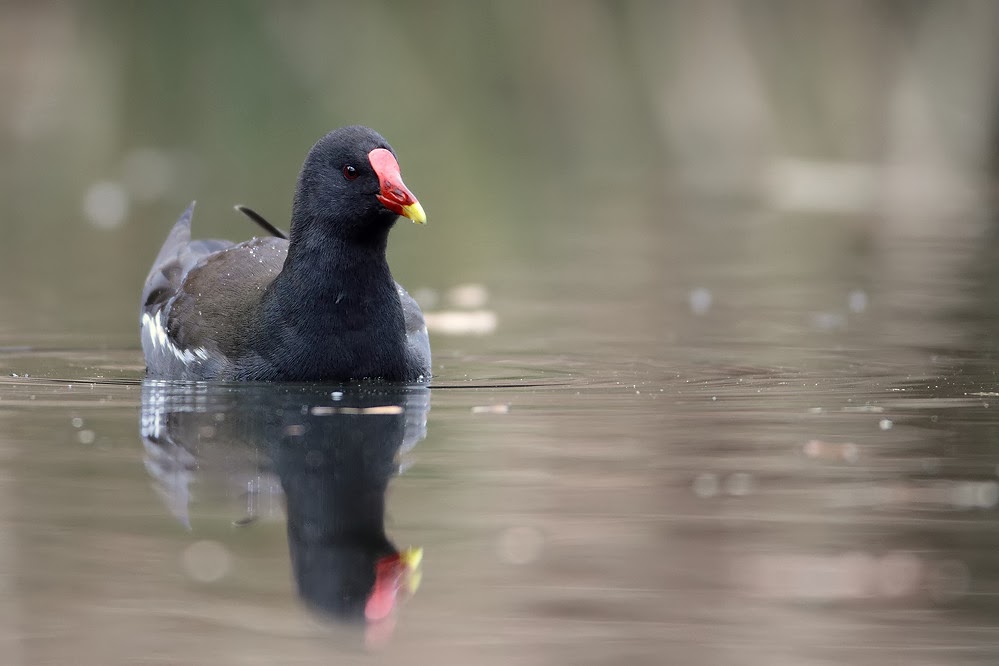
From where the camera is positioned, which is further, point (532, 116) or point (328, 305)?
point (532, 116)

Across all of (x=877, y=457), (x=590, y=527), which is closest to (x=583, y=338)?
(x=877, y=457)

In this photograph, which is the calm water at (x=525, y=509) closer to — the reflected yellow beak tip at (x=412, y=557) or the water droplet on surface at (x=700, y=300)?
the reflected yellow beak tip at (x=412, y=557)

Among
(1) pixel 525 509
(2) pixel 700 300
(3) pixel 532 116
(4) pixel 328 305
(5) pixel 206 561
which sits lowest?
(5) pixel 206 561

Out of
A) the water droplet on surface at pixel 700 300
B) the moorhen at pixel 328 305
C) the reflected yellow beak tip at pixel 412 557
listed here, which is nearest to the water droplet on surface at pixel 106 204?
the water droplet on surface at pixel 700 300

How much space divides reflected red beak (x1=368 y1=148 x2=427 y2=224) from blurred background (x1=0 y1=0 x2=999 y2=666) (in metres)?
0.65

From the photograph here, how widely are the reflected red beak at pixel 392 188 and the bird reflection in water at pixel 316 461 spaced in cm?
63

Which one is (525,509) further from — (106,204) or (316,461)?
(106,204)

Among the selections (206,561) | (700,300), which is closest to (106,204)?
(700,300)

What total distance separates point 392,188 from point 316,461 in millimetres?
1607

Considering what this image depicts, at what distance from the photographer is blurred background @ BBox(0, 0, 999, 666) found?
3316 mm

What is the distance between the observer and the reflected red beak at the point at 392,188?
229 inches

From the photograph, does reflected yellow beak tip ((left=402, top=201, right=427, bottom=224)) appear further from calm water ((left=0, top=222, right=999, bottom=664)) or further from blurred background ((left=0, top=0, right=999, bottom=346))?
blurred background ((left=0, top=0, right=999, bottom=346))

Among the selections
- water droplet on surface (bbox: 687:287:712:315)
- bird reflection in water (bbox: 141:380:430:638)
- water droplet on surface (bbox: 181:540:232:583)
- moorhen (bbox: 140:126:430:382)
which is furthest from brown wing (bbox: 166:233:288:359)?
water droplet on surface (bbox: 181:540:232:583)

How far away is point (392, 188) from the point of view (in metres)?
5.87
